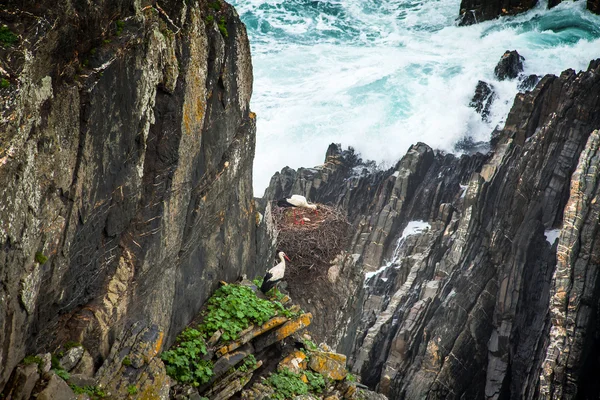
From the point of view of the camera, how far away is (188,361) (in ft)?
26.1

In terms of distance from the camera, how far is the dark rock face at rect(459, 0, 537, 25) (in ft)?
117

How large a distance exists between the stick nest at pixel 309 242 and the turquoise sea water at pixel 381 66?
12454mm

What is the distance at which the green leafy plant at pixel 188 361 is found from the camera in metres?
7.74

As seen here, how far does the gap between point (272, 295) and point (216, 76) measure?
13.7ft

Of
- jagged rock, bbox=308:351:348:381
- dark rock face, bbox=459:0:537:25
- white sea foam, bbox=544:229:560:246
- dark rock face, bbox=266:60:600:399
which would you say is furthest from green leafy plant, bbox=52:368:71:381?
dark rock face, bbox=459:0:537:25

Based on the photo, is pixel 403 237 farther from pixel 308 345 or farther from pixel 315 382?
pixel 315 382

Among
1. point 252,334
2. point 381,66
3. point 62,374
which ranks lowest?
point 252,334

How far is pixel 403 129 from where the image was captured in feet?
95.2

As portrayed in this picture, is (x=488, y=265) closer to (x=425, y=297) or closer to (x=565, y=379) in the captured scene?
(x=425, y=297)

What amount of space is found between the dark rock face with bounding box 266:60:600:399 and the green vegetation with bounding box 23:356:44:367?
1065 cm

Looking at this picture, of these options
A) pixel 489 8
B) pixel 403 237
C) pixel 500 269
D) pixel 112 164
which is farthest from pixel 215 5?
pixel 489 8

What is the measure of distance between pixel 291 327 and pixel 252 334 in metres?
0.90

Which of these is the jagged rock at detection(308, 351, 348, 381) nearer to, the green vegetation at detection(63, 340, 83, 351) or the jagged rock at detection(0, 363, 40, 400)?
the green vegetation at detection(63, 340, 83, 351)

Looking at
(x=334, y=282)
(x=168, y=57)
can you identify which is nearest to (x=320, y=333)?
(x=334, y=282)
